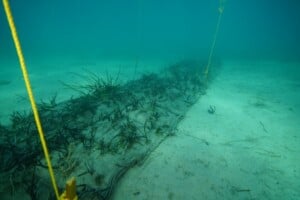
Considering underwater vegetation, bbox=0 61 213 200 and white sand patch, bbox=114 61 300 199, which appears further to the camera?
white sand patch, bbox=114 61 300 199

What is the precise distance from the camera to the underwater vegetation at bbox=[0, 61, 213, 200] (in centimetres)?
308

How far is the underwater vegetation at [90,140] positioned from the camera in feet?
10.1

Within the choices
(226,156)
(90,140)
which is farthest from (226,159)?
(90,140)

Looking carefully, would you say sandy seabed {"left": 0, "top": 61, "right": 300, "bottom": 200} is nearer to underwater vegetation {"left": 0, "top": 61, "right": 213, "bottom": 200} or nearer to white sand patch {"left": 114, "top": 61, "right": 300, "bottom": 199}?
white sand patch {"left": 114, "top": 61, "right": 300, "bottom": 199}

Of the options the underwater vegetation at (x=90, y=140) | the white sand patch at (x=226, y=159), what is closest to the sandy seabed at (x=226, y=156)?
the white sand patch at (x=226, y=159)

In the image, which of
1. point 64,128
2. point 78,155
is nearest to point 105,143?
point 78,155

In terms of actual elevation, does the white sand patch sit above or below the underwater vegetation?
below

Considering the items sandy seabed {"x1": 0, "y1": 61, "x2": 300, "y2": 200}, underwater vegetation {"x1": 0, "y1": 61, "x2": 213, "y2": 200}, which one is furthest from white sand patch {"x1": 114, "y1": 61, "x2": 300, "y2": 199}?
underwater vegetation {"x1": 0, "y1": 61, "x2": 213, "y2": 200}

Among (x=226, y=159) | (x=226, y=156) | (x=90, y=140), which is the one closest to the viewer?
(x=90, y=140)

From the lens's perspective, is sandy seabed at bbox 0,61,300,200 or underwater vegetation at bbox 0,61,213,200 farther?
sandy seabed at bbox 0,61,300,200

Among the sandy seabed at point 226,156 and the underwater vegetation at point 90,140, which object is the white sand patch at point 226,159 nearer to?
the sandy seabed at point 226,156

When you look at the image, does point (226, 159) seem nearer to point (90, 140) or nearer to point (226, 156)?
point (226, 156)

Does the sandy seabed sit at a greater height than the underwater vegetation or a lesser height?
lesser

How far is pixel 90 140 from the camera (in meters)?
4.01
